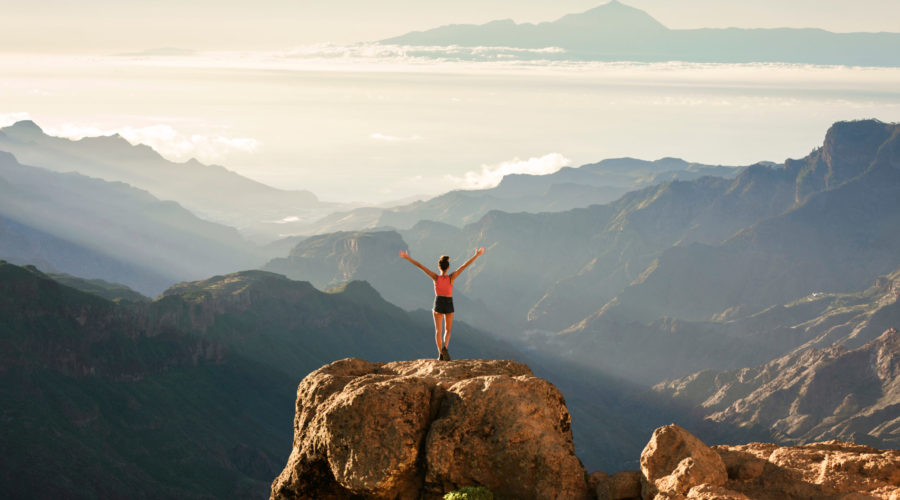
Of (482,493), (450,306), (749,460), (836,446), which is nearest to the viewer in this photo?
(482,493)

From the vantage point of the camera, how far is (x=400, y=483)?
26062 mm

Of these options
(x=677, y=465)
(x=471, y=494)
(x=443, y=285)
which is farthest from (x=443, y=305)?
(x=677, y=465)

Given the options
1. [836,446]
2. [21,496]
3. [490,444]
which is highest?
[490,444]

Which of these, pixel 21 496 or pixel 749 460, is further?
pixel 21 496

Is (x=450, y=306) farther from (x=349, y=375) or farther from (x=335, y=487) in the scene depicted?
(x=335, y=487)

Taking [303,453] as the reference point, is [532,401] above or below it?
above

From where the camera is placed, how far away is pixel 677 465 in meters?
25.4

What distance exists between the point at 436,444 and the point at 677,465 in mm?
7920

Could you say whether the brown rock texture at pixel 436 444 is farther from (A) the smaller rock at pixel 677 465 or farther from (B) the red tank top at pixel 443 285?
(B) the red tank top at pixel 443 285

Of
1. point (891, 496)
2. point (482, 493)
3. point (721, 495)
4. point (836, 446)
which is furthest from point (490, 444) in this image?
point (836, 446)

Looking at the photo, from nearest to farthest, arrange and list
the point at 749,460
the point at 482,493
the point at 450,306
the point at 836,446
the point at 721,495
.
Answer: the point at 721,495 < the point at 482,493 < the point at 749,460 < the point at 836,446 < the point at 450,306

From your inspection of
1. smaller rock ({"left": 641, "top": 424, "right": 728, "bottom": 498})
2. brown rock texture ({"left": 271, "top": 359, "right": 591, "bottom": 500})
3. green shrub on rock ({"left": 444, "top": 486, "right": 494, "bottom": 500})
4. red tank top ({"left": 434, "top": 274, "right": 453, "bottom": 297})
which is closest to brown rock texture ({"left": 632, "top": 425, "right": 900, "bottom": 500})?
smaller rock ({"left": 641, "top": 424, "right": 728, "bottom": 498})

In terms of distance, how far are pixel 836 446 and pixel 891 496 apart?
8.58 m

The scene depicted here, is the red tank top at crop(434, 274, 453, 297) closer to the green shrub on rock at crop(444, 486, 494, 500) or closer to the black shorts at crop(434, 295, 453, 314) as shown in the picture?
the black shorts at crop(434, 295, 453, 314)
